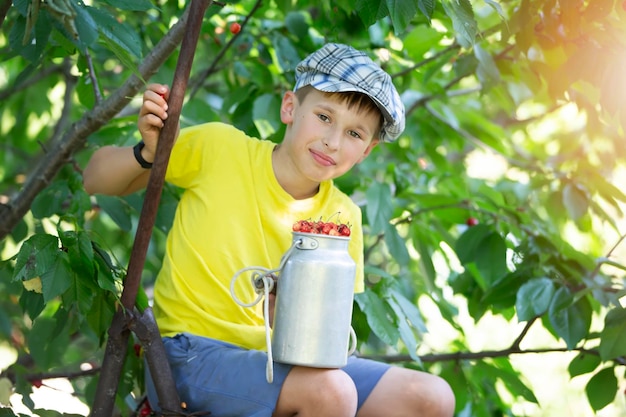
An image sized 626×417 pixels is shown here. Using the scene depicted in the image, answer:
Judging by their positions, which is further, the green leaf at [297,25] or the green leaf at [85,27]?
the green leaf at [297,25]

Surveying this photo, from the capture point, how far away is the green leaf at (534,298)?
7.48 feet

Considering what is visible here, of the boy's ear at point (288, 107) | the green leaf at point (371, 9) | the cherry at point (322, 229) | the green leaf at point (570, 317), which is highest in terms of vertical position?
the green leaf at point (371, 9)

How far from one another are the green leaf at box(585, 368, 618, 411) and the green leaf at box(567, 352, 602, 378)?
0.08ft

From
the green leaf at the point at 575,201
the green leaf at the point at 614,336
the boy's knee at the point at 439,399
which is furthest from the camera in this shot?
the green leaf at the point at 575,201

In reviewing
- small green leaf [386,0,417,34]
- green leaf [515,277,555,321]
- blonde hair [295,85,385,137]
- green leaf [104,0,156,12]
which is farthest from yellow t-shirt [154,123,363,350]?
green leaf [515,277,555,321]

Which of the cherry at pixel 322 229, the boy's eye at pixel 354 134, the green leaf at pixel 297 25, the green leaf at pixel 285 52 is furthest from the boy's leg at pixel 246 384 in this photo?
the green leaf at pixel 297 25

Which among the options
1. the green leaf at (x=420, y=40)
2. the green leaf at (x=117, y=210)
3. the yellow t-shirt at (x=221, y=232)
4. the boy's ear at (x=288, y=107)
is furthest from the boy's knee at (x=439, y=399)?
the green leaf at (x=420, y=40)

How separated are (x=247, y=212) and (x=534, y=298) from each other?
818mm

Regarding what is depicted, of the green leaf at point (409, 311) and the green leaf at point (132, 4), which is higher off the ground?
the green leaf at point (132, 4)

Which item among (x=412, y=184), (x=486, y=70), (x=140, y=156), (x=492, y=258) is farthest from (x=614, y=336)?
(x=140, y=156)

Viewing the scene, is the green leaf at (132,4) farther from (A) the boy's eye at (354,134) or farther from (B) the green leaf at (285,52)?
(B) the green leaf at (285,52)

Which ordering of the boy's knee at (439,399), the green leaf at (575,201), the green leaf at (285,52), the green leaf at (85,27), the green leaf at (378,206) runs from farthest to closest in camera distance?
the green leaf at (575,201) → the green leaf at (285,52) → the green leaf at (378,206) → the boy's knee at (439,399) → the green leaf at (85,27)

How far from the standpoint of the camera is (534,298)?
90.7 inches

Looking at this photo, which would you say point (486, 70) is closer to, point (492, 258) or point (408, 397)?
point (492, 258)
